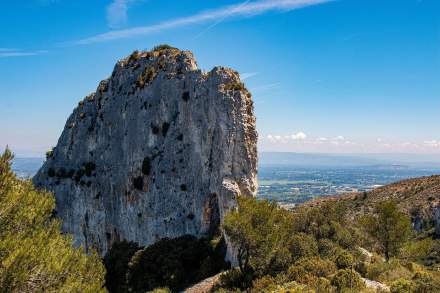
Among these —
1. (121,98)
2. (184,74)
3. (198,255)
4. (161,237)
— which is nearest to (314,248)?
(198,255)

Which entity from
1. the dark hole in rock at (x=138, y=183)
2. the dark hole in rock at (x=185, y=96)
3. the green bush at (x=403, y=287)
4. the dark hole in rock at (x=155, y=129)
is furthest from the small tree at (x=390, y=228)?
the dark hole in rock at (x=138, y=183)

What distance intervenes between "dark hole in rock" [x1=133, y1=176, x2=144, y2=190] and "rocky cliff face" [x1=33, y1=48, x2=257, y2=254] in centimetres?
19

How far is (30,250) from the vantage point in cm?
1477

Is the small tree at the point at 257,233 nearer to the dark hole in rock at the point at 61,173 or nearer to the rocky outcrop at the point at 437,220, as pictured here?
the dark hole in rock at the point at 61,173

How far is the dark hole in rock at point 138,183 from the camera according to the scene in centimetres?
5759

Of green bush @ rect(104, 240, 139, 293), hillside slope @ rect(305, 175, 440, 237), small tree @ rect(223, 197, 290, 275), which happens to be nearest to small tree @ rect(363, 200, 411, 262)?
small tree @ rect(223, 197, 290, 275)

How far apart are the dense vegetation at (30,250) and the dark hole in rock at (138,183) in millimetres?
38884

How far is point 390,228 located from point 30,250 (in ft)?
123

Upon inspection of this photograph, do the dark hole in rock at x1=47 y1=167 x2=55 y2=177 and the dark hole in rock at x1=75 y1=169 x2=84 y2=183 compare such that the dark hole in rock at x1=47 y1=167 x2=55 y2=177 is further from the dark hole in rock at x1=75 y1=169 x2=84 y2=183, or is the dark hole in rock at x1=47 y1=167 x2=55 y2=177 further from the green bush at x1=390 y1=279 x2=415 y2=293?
the green bush at x1=390 y1=279 x2=415 y2=293

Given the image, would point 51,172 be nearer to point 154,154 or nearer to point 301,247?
point 154,154

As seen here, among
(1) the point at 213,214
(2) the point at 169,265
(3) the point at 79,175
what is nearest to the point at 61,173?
(3) the point at 79,175

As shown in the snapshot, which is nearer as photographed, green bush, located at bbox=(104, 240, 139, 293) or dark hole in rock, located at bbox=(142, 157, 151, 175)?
green bush, located at bbox=(104, 240, 139, 293)

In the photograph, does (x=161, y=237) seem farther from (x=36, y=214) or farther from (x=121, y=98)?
(x=36, y=214)

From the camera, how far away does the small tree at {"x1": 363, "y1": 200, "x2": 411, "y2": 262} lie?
41.8 meters
